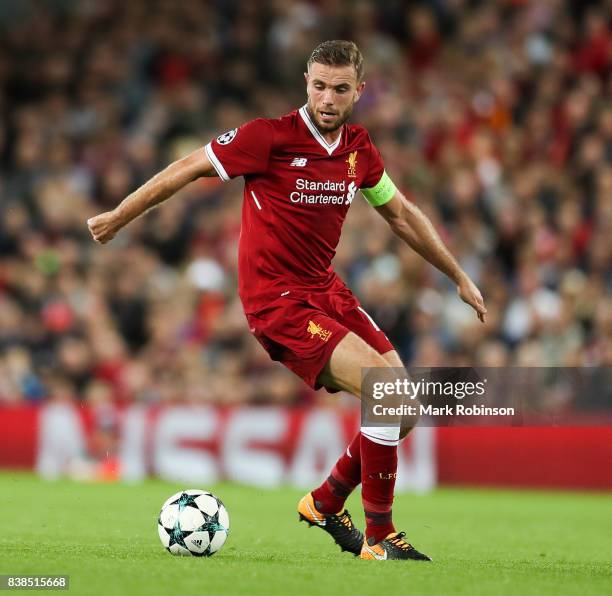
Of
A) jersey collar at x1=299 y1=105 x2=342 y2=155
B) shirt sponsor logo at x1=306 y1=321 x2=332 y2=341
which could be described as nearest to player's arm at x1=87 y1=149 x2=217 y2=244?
jersey collar at x1=299 y1=105 x2=342 y2=155

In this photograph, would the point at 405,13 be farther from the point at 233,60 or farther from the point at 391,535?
the point at 391,535

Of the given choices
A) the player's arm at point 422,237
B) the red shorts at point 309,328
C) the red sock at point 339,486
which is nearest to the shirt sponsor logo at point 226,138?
the red shorts at point 309,328

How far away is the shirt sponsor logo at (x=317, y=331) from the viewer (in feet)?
23.2

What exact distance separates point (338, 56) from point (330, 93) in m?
0.20

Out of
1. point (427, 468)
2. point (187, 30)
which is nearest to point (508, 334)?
point (427, 468)

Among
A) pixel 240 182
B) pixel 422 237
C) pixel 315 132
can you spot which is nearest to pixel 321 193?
pixel 315 132

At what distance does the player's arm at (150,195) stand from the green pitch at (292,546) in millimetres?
1641

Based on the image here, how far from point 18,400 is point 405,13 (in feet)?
24.5

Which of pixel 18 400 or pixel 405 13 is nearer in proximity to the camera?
pixel 18 400

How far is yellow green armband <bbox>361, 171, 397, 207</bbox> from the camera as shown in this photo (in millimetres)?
7742

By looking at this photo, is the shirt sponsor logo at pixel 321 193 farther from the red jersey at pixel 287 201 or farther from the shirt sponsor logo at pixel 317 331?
the shirt sponsor logo at pixel 317 331

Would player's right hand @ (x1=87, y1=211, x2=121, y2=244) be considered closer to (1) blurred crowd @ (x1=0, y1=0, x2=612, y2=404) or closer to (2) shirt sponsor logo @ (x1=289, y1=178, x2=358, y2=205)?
(2) shirt sponsor logo @ (x1=289, y1=178, x2=358, y2=205)

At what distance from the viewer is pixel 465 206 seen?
1573 centimetres

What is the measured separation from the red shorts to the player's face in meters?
0.92
